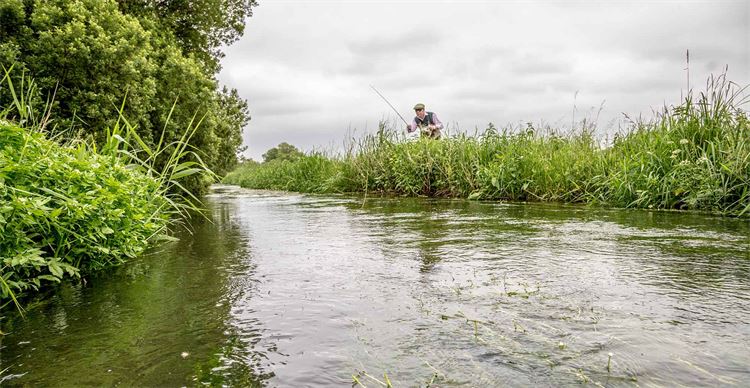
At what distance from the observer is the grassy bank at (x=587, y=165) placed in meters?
4.57

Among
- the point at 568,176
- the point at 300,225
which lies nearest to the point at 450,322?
the point at 300,225

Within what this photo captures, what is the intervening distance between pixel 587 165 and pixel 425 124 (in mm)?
4144

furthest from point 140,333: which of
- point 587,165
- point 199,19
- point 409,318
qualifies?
point 199,19

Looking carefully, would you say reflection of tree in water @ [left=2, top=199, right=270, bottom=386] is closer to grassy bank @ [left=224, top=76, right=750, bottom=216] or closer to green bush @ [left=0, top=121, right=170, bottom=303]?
green bush @ [left=0, top=121, right=170, bottom=303]

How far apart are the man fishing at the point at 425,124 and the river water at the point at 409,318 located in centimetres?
649

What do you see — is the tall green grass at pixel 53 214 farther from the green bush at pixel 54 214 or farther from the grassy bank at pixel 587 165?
the grassy bank at pixel 587 165

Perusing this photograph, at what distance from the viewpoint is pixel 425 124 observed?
9.83 m

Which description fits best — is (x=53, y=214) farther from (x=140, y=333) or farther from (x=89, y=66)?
(x=89, y=66)

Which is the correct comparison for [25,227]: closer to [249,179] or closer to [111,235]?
[111,235]

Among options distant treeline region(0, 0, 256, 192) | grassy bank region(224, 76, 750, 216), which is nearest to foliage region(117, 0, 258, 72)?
distant treeline region(0, 0, 256, 192)

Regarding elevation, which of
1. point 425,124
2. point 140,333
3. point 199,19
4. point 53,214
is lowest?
point 140,333

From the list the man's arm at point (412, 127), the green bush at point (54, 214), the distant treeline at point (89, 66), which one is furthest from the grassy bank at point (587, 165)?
the green bush at point (54, 214)

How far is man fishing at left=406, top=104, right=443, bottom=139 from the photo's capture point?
31.1 feet

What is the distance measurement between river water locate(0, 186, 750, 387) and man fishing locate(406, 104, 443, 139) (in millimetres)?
6489
